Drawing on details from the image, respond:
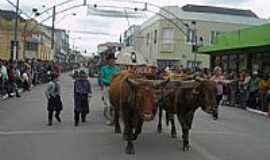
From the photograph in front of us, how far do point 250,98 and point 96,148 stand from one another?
1482 cm

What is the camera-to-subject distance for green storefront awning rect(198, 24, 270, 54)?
26.4m

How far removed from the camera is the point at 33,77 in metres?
40.0

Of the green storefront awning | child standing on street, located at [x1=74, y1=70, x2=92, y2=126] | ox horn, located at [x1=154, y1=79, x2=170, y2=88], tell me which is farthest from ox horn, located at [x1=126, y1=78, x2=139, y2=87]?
the green storefront awning

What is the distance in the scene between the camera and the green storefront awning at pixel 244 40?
2641cm

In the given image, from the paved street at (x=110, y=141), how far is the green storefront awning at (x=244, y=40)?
9710 mm

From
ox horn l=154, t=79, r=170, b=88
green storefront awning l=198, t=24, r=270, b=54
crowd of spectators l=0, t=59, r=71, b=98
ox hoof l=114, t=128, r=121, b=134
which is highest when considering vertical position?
green storefront awning l=198, t=24, r=270, b=54

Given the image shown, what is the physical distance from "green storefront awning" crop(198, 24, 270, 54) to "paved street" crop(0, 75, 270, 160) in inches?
382

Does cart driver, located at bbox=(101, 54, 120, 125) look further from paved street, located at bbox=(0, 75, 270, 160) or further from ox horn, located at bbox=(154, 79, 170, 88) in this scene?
ox horn, located at bbox=(154, 79, 170, 88)

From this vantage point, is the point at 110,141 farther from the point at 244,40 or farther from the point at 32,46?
the point at 32,46

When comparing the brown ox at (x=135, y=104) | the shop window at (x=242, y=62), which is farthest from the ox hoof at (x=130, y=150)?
the shop window at (x=242, y=62)

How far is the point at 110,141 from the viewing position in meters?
12.0

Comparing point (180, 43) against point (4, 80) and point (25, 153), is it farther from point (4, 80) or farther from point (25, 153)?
point (25, 153)

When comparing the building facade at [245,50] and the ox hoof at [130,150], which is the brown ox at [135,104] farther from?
the building facade at [245,50]

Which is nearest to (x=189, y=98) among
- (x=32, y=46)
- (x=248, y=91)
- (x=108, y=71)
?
(x=108, y=71)
